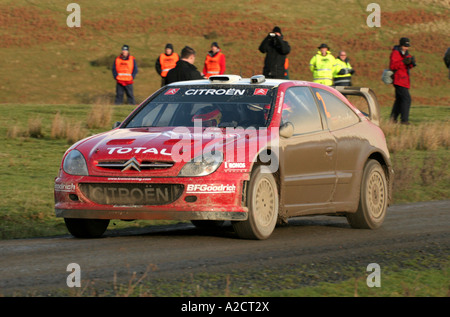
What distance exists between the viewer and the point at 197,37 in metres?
64.2

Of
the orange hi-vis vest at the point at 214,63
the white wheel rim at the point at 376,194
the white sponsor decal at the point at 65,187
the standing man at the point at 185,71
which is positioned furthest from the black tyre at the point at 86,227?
the orange hi-vis vest at the point at 214,63

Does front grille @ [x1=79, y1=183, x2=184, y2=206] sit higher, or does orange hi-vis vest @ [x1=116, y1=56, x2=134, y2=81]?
orange hi-vis vest @ [x1=116, y1=56, x2=134, y2=81]

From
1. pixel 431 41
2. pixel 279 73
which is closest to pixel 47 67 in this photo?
pixel 431 41

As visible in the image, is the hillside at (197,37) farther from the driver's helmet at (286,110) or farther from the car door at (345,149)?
the driver's helmet at (286,110)

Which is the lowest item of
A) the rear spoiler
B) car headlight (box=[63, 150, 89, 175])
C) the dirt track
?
the dirt track

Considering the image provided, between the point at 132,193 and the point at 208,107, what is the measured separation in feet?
4.93

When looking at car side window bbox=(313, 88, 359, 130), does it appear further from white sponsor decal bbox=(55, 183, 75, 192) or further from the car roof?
white sponsor decal bbox=(55, 183, 75, 192)

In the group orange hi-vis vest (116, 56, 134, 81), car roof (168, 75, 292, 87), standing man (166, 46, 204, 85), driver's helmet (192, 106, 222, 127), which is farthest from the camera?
orange hi-vis vest (116, 56, 134, 81)

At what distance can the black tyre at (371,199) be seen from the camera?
10479mm

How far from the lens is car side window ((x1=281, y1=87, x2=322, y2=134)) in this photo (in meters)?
9.79

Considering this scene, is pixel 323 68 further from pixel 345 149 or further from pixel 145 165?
pixel 145 165

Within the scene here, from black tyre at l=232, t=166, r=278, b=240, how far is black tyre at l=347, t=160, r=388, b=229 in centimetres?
161

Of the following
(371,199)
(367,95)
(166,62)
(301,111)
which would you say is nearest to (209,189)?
(301,111)

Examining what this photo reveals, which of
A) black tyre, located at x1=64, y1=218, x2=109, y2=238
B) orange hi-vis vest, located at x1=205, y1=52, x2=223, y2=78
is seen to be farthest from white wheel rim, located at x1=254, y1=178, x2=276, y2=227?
orange hi-vis vest, located at x1=205, y1=52, x2=223, y2=78
